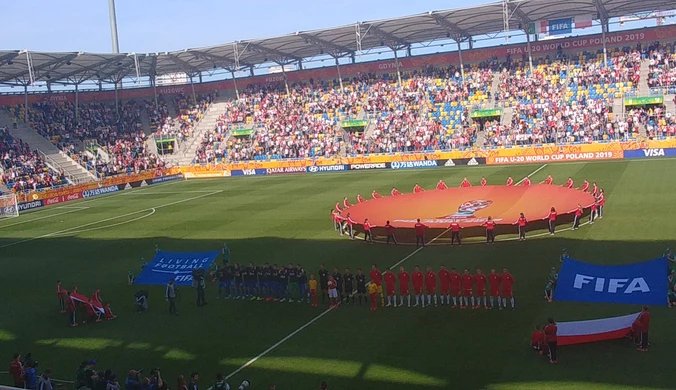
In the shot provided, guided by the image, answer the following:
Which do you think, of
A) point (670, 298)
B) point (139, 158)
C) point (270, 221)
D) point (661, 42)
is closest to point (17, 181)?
point (139, 158)

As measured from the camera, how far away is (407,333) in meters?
16.6

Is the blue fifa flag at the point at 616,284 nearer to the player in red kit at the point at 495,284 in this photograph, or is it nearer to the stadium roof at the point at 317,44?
the player in red kit at the point at 495,284

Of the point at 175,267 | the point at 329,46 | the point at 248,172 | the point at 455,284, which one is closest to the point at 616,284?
the point at 455,284

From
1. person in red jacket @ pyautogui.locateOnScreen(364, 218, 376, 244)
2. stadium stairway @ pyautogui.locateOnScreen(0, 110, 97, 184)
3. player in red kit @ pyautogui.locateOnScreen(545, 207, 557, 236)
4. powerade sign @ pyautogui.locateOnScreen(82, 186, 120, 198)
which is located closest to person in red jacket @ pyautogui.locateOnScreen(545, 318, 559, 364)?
player in red kit @ pyautogui.locateOnScreen(545, 207, 557, 236)

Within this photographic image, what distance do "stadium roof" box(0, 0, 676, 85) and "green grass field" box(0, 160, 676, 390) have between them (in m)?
20.4

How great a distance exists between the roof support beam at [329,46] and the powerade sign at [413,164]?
630 inches

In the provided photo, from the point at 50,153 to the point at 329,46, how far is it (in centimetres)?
3003

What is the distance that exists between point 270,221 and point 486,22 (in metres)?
34.2

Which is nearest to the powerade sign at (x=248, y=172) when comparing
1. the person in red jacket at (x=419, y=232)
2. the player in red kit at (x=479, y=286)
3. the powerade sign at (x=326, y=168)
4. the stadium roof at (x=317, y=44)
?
the powerade sign at (x=326, y=168)

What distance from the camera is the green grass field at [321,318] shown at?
14008mm

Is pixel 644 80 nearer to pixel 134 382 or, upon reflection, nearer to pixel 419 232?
pixel 419 232

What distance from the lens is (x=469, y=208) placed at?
97.0 feet

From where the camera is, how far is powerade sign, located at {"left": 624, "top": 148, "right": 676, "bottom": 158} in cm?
4431

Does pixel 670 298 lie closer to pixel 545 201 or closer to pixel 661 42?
pixel 545 201
